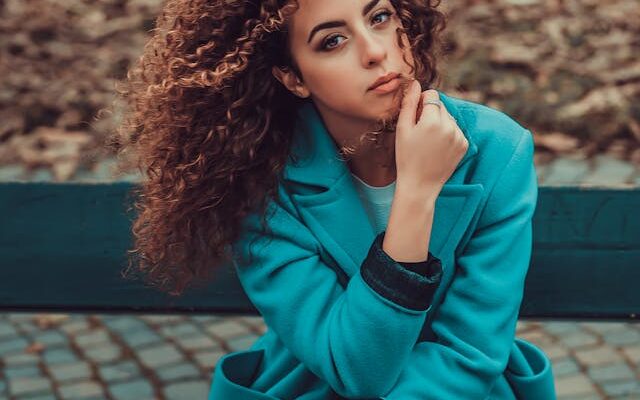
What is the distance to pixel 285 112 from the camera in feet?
8.35

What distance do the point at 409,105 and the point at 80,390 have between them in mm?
2216

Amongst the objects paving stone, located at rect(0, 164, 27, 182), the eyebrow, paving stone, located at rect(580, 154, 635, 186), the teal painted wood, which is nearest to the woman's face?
the eyebrow

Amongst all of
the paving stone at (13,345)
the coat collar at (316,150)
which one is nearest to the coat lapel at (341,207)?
the coat collar at (316,150)

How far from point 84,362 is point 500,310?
2.29 metres

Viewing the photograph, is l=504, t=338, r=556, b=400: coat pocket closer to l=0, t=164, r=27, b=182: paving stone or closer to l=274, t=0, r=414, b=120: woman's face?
l=274, t=0, r=414, b=120: woman's face

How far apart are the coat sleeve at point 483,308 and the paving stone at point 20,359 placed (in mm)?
2259

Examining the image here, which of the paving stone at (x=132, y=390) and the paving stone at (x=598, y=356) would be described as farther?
the paving stone at (x=598, y=356)

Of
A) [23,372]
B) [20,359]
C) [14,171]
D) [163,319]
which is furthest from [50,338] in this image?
[14,171]

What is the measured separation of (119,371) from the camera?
13.7 ft

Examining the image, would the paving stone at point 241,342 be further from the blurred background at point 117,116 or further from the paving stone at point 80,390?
the paving stone at point 80,390

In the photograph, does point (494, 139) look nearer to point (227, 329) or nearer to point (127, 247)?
point (127, 247)

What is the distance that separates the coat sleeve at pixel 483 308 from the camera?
2365mm

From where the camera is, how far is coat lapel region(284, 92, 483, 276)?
A: 7.93 ft

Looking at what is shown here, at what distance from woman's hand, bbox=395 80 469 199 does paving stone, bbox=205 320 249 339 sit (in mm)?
2331
